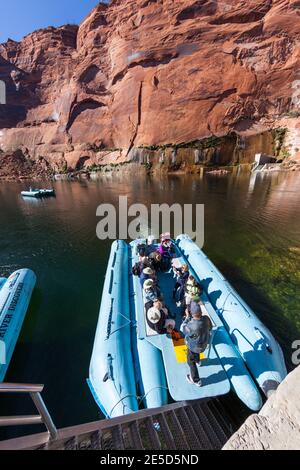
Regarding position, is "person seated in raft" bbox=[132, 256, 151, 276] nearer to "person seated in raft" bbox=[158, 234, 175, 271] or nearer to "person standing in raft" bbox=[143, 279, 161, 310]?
"person seated in raft" bbox=[158, 234, 175, 271]

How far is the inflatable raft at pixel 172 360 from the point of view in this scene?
471cm

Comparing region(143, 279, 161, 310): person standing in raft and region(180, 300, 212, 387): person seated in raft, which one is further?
region(143, 279, 161, 310): person standing in raft

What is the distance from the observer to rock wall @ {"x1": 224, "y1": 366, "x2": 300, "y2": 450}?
2.11 metres

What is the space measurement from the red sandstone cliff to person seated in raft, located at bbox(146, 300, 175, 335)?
6028 cm

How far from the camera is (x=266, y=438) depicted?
7.14 ft

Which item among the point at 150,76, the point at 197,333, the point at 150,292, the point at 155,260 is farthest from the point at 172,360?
the point at 150,76

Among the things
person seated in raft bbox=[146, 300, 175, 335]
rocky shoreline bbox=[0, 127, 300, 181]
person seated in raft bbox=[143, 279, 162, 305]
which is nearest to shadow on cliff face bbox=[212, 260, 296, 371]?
person seated in raft bbox=[146, 300, 175, 335]

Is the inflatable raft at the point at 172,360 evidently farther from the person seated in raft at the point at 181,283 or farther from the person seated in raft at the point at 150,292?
the person seated in raft at the point at 150,292

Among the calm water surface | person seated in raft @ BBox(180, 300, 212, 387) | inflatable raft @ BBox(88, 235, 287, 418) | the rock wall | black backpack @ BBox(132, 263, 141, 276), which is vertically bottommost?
the calm water surface

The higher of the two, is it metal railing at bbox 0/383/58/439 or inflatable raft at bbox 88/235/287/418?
metal railing at bbox 0/383/58/439

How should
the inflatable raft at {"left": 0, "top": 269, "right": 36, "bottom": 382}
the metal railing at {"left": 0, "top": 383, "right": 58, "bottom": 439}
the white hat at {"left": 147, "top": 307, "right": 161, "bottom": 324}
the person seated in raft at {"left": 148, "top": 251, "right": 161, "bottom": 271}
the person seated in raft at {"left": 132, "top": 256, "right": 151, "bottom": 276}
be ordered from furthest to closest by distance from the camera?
the person seated in raft at {"left": 148, "top": 251, "right": 161, "bottom": 271} → the person seated in raft at {"left": 132, "top": 256, "right": 151, "bottom": 276} → the inflatable raft at {"left": 0, "top": 269, "right": 36, "bottom": 382} → the white hat at {"left": 147, "top": 307, "right": 161, "bottom": 324} → the metal railing at {"left": 0, "top": 383, "right": 58, "bottom": 439}
